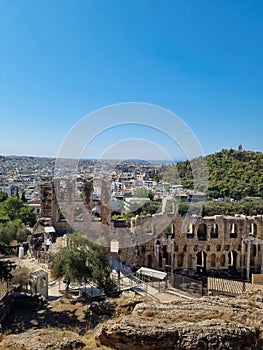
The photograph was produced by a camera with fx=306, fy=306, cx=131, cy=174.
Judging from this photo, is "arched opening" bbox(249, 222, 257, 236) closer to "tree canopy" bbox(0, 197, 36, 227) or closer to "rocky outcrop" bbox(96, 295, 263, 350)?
"rocky outcrop" bbox(96, 295, 263, 350)

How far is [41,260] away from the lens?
1678 centimetres

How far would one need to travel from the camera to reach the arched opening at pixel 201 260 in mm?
21859

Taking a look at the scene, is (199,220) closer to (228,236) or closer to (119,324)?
(228,236)

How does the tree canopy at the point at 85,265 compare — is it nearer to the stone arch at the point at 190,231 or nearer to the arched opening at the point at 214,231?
the stone arch at the point at 190,231

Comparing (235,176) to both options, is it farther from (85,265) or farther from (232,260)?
(85,265)

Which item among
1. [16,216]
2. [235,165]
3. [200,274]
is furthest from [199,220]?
[235,165]

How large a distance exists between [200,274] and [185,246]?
2.04 meters

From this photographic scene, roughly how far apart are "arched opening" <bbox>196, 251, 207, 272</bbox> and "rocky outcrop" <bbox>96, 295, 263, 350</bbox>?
53.3 ft

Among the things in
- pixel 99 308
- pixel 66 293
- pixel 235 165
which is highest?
pixel 235 165

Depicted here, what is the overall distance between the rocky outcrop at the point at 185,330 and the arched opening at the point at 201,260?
16.3 meters

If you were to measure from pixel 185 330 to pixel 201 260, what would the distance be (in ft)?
61.2

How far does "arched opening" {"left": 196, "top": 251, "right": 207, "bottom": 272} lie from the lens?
2186 centimetres

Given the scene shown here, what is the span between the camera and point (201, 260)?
2302 centimetres

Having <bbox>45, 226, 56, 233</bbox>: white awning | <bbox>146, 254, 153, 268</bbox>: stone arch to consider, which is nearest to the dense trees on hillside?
<bbox>45, 226, 56, 233</bbox>: white awning
